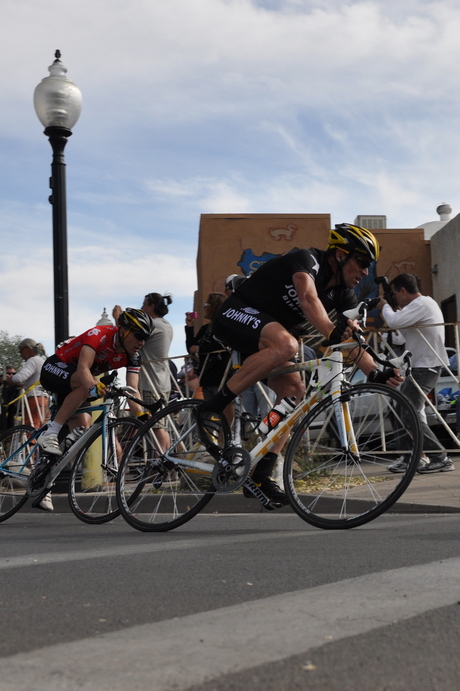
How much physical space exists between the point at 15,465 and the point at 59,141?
Answer: 4.47 meters

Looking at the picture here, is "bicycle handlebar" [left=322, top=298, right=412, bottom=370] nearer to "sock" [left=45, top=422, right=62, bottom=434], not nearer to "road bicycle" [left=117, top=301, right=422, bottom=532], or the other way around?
"road bicycle" [left=117, top=301, right=422, bottom=532]

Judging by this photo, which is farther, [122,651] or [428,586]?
[428,586]

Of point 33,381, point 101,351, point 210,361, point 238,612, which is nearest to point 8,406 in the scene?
point 33,381

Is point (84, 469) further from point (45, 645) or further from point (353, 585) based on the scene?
point (45, 645)

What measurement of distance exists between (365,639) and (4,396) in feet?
34.8

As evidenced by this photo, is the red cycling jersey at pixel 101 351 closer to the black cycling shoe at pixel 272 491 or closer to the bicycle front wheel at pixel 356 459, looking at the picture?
the black cycling shoe at pixel 272 491

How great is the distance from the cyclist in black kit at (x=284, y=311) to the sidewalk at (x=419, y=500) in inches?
53.5

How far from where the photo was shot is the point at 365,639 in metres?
2.64

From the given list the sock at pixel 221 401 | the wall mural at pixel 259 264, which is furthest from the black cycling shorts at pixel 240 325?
the wall mural at pixel 259 264

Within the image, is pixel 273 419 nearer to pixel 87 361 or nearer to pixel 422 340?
pixel 87 361

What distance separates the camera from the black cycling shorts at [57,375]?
7.12 metres

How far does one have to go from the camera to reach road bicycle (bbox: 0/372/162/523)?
260 inches

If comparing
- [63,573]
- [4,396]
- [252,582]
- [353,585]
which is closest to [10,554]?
[63,573]

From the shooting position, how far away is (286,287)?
550 cm
